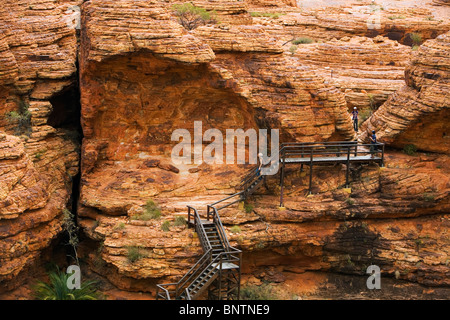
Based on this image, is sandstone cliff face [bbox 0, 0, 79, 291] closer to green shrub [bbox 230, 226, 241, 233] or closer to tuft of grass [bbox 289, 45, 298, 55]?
green shrub [bbox 230, 226, 241, 233]

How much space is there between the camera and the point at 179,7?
33.0m

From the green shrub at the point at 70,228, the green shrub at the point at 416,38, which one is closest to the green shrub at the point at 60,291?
the green shrub at the point at 70,228

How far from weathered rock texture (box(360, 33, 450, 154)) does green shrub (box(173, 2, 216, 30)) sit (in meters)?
9.55

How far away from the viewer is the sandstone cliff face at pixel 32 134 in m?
25.8

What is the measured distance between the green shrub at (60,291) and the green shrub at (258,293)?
5806 mm

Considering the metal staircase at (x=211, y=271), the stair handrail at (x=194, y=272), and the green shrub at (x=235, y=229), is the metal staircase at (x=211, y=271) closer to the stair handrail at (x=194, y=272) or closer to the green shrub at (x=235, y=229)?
the stair handrail at (x=194, y=272)

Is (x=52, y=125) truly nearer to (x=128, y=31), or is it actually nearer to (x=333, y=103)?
(x=128, y=31)

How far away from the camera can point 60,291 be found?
2538 centimetres

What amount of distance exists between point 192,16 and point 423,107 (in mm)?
11753

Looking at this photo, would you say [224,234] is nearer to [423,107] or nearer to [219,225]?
[219,225]

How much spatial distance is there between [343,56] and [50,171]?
67.1ft

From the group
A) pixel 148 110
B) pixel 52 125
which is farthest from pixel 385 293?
pixel 52 125

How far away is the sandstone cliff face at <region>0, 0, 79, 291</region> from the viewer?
25.8 m

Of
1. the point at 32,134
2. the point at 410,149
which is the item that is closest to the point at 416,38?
the point at 410,149
